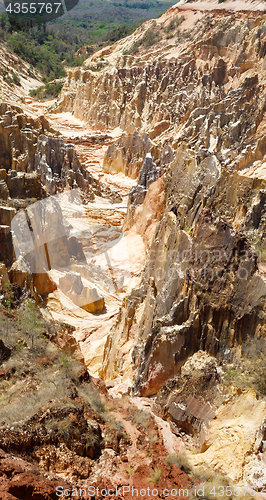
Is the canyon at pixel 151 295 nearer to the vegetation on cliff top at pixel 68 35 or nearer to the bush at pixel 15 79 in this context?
the bush at pixel 15 79

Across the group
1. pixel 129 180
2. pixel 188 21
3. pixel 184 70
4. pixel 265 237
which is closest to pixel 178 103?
pixel 184 70

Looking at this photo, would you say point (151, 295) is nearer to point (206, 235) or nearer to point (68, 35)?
point (206, 235)

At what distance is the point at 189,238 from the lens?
9430 millimetres

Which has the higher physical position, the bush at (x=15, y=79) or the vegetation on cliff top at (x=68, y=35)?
the vegetation on cliff top at (x=68, y=35)

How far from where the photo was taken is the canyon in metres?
5.23

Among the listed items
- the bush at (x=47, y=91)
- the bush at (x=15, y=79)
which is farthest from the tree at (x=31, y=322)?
the bush at (x=47, y=91)

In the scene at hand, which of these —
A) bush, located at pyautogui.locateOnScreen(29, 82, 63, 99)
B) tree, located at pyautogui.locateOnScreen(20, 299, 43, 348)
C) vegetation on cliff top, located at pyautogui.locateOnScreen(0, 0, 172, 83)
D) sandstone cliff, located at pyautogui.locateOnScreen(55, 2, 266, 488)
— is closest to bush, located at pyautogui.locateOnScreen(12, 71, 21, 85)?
bush, located at pyautogui.locateOnScreen(29, 82, 63, 99)

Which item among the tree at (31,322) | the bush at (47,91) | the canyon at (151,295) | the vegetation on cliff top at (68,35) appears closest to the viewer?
the canyon at (151,295)

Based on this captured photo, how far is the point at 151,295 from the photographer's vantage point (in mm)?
10023

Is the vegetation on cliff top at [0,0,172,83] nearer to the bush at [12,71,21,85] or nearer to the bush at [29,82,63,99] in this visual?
the bush at [29,82,63,99]

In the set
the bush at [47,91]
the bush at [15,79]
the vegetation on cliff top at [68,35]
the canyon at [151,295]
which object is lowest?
the canyon at [151,295]

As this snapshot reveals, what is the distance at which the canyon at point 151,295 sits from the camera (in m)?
5.23

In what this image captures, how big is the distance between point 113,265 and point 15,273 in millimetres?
7914

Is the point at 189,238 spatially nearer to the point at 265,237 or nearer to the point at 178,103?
the point at 265,237
